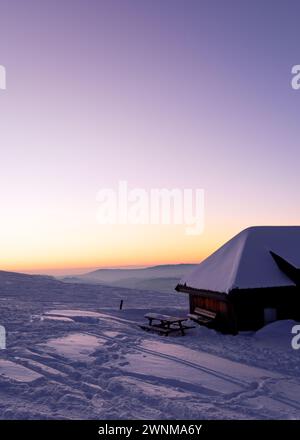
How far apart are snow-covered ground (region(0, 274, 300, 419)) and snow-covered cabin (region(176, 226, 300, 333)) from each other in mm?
939

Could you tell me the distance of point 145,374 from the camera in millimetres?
10703

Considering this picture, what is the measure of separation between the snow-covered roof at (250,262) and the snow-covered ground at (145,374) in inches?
95.3

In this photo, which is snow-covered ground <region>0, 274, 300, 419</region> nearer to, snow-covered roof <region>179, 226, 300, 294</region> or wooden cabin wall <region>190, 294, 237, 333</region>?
wooden cabin wall <region>190, 294, 237, 333</region>

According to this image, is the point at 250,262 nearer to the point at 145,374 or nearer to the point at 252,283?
the point at 252,283

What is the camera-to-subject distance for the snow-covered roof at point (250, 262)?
1856 cm

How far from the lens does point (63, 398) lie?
8453 millimetres

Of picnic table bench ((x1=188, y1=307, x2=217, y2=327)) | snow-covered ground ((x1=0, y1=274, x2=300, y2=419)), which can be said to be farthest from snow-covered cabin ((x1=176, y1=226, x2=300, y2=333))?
snow-covered ground ((x1=0, y1=274, x2=300, y2=419))

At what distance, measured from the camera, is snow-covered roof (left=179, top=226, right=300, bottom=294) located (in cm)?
1856

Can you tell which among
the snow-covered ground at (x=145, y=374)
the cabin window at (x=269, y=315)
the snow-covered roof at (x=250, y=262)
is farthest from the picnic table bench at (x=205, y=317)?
the cabin window at (x=269, y=315)

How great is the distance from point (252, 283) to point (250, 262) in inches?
68.4
